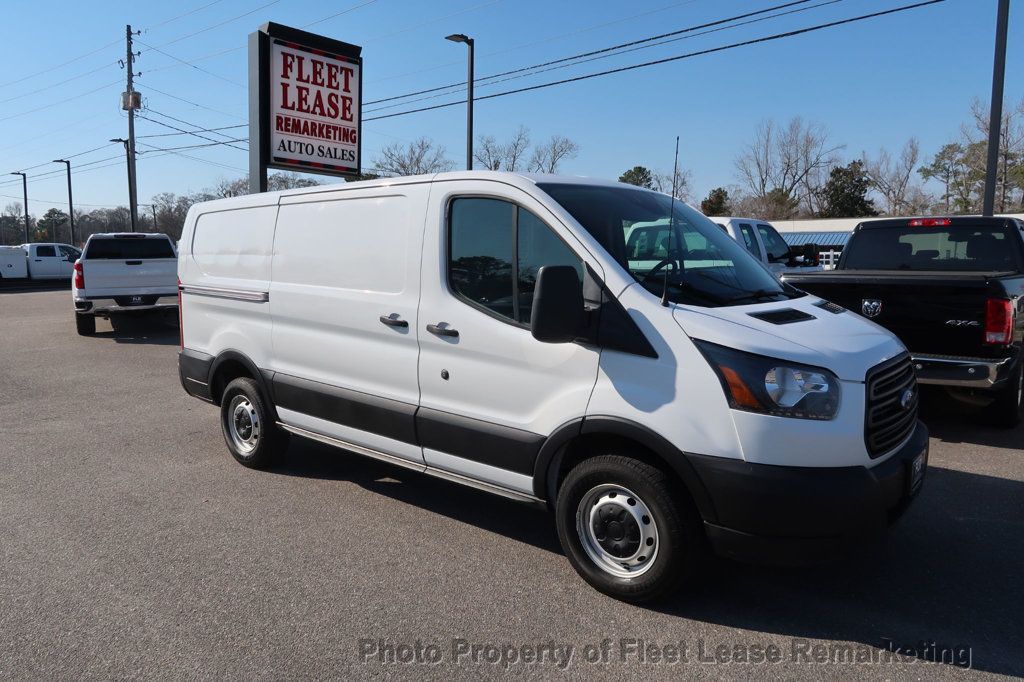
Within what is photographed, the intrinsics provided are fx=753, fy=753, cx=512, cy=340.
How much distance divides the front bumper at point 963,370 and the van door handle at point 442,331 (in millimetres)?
4081

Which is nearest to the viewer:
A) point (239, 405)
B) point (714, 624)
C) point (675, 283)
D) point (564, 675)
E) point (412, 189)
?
point (564, 675)

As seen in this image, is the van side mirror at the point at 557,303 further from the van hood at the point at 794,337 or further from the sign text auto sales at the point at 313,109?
the sign text auto sales at the point at 313,109

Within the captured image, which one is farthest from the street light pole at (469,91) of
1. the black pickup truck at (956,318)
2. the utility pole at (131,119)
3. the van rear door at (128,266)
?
the utility pole at (131,119)

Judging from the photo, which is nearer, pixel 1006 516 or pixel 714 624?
pixel 714 624

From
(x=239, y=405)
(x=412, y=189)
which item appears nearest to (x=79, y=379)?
(x=239, y=405)

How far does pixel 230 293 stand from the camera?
A: 5809 mm

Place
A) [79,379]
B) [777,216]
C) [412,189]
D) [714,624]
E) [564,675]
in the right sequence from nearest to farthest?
[564,675] < [714,624] < [412,189] < [79,379] < [777,216]

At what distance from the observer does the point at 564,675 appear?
3.06 meters

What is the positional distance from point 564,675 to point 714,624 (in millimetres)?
821

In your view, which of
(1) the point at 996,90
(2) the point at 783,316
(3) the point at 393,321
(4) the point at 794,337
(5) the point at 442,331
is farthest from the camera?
(1) the point at 996,90

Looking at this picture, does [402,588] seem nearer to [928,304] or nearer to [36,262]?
[928,304]

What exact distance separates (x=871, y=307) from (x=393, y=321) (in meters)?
4.34

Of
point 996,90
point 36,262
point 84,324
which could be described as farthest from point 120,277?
point 36,262

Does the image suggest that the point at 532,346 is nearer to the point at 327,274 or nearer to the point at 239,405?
the point at 327,274
